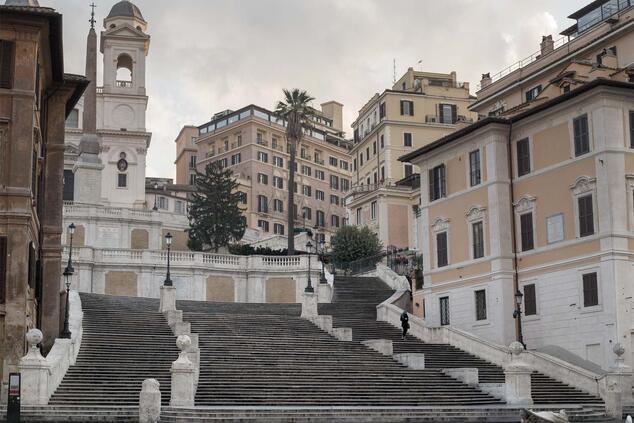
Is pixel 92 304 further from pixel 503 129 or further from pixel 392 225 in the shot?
pixel 392 225

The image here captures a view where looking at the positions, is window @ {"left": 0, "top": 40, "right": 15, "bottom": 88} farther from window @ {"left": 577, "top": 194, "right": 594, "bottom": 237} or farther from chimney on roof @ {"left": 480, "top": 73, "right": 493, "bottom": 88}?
chimney on roof @ {"left": 480, "top": 73, "right": 493, "bottom": 88}

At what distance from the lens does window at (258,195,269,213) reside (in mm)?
120188

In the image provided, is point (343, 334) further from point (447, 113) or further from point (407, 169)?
point (447, 113)

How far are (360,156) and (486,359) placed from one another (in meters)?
56.0

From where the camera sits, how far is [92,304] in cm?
4681

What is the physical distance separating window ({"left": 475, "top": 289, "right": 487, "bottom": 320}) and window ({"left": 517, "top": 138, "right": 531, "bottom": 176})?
553 centimetres

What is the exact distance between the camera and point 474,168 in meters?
46.4

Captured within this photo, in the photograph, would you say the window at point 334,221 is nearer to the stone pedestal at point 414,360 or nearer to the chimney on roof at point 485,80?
the chimney on roof at point 485,80

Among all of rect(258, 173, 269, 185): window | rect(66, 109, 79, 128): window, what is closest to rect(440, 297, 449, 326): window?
rect(66, 109, 79, 128): window

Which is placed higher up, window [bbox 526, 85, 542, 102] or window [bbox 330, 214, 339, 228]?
window [bbox 330, 214, 339, 228]

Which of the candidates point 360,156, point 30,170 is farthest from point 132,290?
point 360,156

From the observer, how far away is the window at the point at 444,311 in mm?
47750

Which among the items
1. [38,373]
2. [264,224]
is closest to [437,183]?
[38,373]

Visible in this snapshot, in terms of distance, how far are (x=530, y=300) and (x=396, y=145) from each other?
1810 inches
